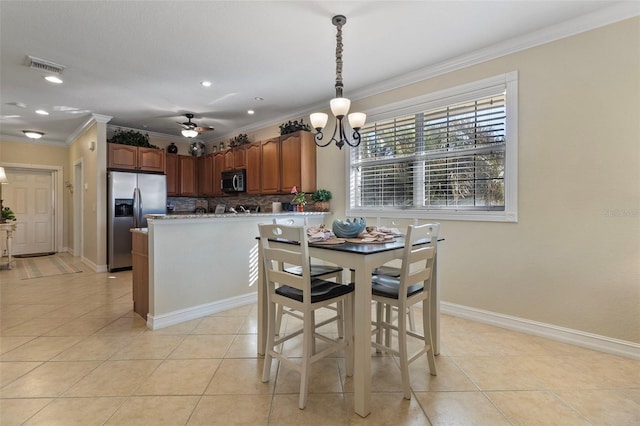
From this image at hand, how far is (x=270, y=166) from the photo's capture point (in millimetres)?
4789

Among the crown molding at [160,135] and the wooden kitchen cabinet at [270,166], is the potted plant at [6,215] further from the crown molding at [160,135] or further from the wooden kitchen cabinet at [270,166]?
the wooden kitchen cabinet at [270,166]

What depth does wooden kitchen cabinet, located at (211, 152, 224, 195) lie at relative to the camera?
5805 mm

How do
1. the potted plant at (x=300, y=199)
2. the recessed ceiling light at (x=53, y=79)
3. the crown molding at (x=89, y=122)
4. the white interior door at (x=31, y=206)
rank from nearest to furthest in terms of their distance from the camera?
the recessed ceiling light at (x=53, y=79) → the potted plant at (x=300, y=199) → the crown molding at (x=89, y=122) → the white interior door at (x=31, y=206)

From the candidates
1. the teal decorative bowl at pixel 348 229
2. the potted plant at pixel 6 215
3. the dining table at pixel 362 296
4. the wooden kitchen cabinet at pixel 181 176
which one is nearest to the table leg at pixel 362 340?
the dining table at pixel 362 296

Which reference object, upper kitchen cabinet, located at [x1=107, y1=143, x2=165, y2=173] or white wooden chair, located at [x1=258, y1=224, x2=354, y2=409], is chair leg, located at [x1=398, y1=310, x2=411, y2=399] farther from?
upper kitchen cabinet, located at [x1=107, y1=143, x2=165, y2=173]

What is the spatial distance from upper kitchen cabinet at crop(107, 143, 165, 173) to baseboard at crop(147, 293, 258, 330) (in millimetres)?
3503

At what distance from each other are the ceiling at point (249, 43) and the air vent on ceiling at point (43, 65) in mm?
57

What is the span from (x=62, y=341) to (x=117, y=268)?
285cm

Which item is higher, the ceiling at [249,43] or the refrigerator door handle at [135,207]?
the ceiling at [249,43]

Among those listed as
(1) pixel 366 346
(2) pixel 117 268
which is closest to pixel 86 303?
(2) pixel 117 268

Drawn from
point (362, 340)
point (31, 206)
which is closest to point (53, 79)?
point (362, 340)

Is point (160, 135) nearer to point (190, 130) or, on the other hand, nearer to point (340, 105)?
point (190, 130)

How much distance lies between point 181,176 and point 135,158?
93cm

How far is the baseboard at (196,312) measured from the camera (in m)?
2.74
